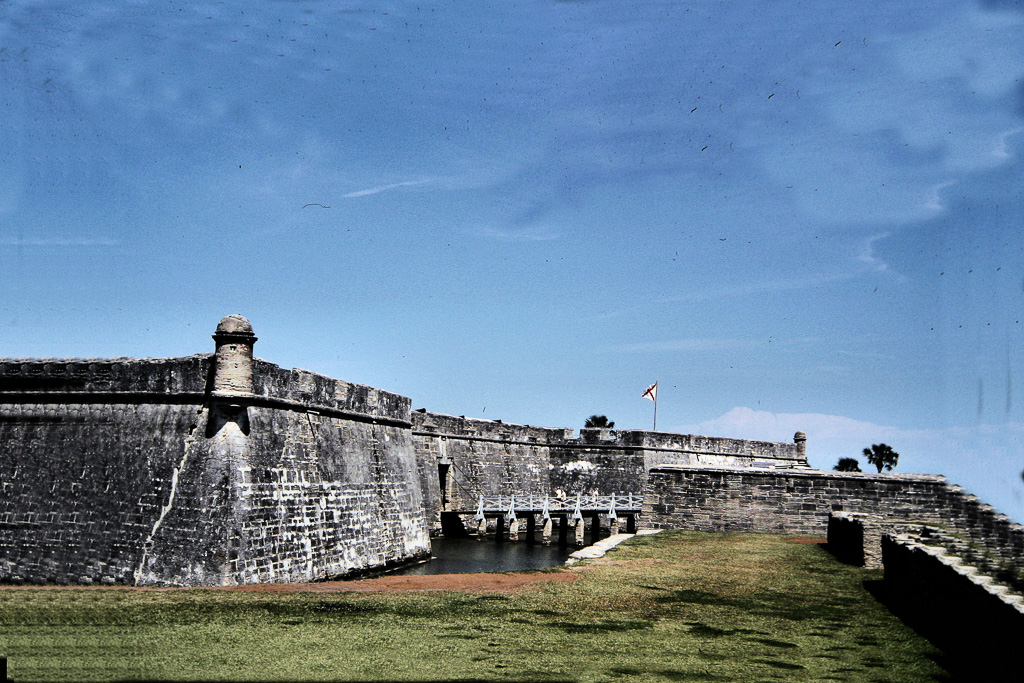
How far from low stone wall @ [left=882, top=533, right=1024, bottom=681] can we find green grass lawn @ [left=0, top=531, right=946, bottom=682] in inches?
12.3

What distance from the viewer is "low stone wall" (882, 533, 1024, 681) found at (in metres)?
6.55

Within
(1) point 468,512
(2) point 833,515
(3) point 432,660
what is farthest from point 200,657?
(1) point 468,512

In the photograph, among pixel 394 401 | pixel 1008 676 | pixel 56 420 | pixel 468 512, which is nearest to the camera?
pixel 1008 676

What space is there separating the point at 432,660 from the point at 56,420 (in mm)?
10973

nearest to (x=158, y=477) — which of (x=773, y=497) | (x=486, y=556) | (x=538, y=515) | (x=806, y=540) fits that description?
(x=486, y=556)

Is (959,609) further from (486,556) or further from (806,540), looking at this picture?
(486,556)

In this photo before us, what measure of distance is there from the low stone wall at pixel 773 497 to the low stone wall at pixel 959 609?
1015 cm

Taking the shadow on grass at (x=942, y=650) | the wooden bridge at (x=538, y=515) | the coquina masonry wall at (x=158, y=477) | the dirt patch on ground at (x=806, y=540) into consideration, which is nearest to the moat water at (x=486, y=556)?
the wooden bridge at (x=538, y=515)

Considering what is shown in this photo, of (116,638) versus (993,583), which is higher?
(993,583)

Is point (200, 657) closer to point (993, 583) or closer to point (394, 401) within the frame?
point (993, 583)

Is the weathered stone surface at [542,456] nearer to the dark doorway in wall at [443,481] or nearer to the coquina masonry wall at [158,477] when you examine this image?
the dark doorway in wall at [443,481]

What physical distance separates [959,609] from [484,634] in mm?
4702

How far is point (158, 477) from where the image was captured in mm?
13883

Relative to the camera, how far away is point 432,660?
7.17 meters
